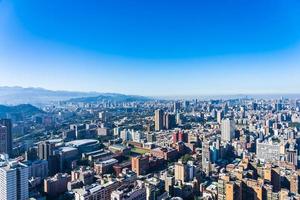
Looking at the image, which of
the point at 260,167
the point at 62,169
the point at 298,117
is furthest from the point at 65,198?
the point at 298,117

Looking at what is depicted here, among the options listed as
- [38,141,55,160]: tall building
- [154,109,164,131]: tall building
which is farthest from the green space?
[154,109,164,131]: tall building

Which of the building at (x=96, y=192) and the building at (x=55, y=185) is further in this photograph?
the building at (x=55, y=185)

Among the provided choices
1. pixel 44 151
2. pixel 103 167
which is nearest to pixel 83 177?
pixel 103 167

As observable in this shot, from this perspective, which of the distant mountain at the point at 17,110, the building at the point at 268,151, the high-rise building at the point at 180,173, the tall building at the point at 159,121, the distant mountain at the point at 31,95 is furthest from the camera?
the distant mountain at the point at 31,95

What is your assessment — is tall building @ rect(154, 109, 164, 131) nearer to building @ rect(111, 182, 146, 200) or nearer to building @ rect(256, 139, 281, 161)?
building @ rect(256, 139, 281, 161)

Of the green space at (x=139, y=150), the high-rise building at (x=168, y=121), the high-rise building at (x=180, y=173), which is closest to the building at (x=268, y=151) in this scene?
the high-rise building at (x=180, y=173)

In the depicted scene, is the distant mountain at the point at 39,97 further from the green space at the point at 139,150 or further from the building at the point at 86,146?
the green space at the point at 139,150

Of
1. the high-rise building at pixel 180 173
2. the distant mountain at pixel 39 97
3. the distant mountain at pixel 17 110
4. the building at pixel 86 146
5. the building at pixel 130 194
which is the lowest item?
the building at pixel 86 146
